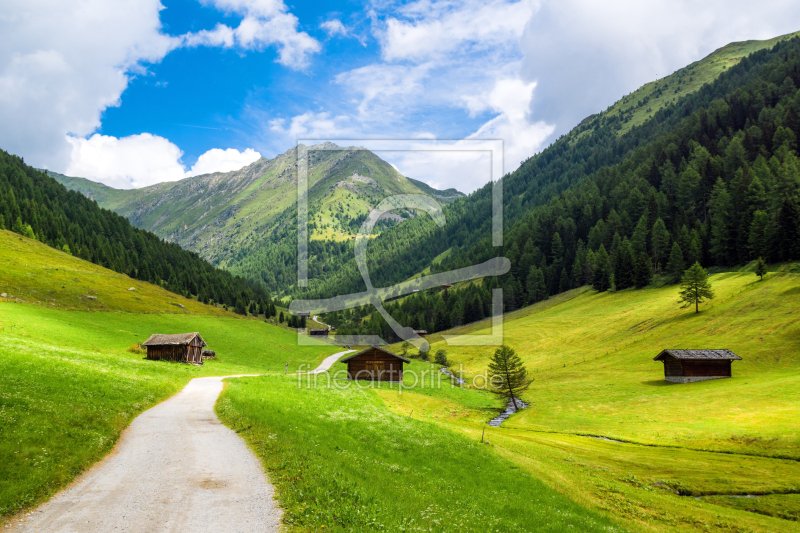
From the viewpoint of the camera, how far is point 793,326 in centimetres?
6041

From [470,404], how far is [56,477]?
53.7m

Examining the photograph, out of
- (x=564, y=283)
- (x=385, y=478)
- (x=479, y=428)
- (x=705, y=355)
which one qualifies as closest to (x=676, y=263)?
(x=564, y=283)

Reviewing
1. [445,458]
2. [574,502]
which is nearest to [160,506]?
[445,458]

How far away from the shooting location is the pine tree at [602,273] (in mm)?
122312

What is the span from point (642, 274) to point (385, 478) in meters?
120

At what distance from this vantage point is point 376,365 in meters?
68.0

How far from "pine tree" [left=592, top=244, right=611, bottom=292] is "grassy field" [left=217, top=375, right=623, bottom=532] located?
112815 millimetres

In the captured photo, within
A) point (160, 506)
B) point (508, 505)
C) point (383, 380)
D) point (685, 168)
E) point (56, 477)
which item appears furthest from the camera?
point (685, 168)

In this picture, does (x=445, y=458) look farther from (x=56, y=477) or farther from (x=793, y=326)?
(x=793, y=326)

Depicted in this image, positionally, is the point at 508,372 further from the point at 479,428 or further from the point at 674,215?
the point at 674,215

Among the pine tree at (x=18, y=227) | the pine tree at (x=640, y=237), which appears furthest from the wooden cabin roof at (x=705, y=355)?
the pine tree at (x=18, y=227)

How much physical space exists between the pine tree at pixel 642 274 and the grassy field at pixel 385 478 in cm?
10812

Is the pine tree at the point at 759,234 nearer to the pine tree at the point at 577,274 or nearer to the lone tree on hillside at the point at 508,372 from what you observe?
the pine tree at the point at 577,274

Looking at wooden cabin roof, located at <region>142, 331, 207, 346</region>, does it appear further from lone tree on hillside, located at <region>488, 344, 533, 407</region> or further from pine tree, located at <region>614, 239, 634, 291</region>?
pine tree, located at <region>614, 239, 634, 291</region>
